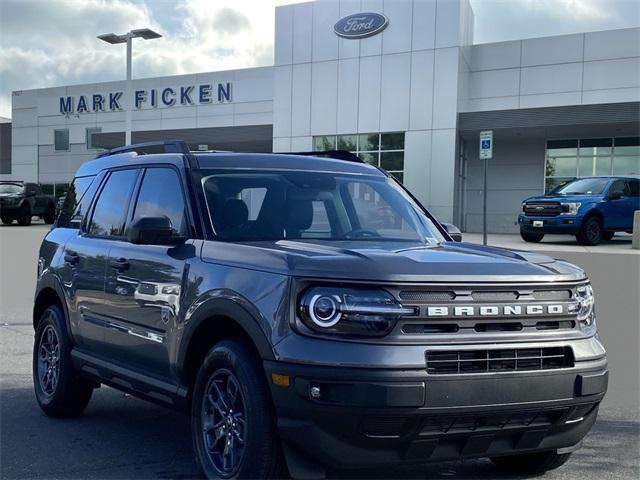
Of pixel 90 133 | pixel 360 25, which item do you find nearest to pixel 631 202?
pixel 360 25

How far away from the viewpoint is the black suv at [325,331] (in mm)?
3311

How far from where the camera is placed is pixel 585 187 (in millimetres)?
22141

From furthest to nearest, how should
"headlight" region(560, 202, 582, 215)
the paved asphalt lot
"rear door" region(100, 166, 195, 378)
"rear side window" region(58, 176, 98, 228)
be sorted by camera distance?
"headlight" region(560, 202, 582, 215) < "rear side window" region(58, 176, 98, 228) < the paved asphalt lot < "rear door" region(100, 166, 195, 378)

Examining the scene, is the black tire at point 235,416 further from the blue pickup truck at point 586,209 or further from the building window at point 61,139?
the building window at point 61,139

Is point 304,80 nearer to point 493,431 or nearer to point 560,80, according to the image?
point 560,80

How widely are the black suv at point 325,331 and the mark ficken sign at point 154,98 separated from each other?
37193 mm

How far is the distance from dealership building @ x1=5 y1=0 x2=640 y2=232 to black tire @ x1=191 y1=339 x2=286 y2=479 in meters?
27.4

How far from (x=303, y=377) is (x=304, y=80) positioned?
3158 centimetres

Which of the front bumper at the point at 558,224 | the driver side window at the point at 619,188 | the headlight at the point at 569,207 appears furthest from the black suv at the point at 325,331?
the driver side window at the point at 619,188

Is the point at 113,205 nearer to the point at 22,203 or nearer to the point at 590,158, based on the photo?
the point at 22,203

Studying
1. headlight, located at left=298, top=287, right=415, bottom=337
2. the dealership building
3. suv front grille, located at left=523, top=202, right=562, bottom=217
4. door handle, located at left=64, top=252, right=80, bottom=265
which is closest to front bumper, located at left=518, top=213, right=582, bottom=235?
suv front grille, located at left=523, top=202, right=562, bottom=217

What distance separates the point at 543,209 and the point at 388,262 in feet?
62.4

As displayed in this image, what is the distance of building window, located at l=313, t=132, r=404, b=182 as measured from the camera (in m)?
32.0

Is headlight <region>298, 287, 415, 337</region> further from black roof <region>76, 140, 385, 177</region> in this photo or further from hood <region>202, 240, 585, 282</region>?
black roof <region>76, 140, 385, 177</region>
